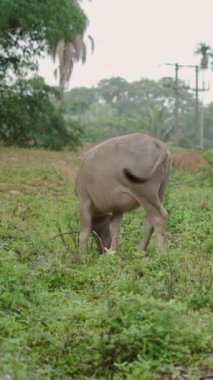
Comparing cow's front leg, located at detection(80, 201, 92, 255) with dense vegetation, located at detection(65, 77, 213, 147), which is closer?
cow's front leg, located at detection(80, 201, 92, 255)

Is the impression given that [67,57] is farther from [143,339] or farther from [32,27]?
[143,339]

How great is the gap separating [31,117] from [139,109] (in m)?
53.0

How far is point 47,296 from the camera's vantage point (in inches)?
235

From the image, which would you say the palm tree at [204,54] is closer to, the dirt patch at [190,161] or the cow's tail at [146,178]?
the dirt patch at [190,161]

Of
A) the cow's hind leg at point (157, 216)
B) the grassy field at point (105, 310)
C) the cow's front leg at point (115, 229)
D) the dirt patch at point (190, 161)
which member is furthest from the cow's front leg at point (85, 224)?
the dirt patch at point (190, 161)

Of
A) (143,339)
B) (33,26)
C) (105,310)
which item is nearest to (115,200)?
(105,310)

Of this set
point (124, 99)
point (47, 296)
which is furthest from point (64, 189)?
point (124, 99)

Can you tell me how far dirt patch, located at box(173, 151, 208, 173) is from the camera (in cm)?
2295

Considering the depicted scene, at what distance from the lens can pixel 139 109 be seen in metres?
76.4

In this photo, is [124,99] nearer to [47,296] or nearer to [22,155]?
[22,155]

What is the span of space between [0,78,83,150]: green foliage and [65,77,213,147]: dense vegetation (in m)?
25.5

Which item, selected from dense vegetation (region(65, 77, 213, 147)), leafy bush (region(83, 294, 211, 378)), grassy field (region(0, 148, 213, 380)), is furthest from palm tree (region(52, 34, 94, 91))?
leafy bush (region(83, 294, 211, 378))

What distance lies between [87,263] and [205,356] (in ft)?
9.79

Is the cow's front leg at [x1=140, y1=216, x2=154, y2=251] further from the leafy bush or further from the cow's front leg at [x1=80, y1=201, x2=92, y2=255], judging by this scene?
the leafy bush
